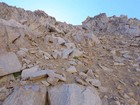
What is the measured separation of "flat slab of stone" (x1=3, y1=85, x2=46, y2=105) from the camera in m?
4.00

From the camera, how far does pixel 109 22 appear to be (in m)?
16.8

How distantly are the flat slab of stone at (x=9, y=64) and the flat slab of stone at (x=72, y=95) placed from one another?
4.57 ft

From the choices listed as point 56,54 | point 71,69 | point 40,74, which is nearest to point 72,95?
point 40,74

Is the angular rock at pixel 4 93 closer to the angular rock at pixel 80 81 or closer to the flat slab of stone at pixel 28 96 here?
the flat slab of stone at pixel 28 96

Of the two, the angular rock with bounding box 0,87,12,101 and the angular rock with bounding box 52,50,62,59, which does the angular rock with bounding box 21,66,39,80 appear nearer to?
the angular rock with bounding box 0,87,12,101

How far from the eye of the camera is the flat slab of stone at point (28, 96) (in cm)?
400

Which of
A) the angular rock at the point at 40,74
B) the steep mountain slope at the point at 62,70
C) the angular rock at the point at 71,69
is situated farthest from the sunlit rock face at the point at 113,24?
the angular rock at the point at 40,74

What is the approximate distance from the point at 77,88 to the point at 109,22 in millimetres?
13012

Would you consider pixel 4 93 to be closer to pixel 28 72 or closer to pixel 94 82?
→ pixel 28 72

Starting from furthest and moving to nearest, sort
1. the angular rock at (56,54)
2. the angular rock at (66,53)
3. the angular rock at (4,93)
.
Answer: the angular rock at (66,53)
the angular rock at (56,54)
the angular rock at (4,93)

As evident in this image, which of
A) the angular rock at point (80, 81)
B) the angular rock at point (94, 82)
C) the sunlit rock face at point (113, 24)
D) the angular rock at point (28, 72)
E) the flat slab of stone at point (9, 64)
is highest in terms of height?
the sunlit rock face at point (113, 24)

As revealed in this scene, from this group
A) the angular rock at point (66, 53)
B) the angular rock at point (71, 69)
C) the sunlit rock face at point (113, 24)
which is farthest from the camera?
the sunlit rock face at point (113, 24)

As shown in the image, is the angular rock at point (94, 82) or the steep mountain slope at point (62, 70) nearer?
the steep mountain slope at point (62, 70)

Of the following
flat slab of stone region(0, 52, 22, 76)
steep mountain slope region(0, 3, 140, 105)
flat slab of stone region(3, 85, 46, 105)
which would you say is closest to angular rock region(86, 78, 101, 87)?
steep mountain slope region(0, 3, 140, 105)
